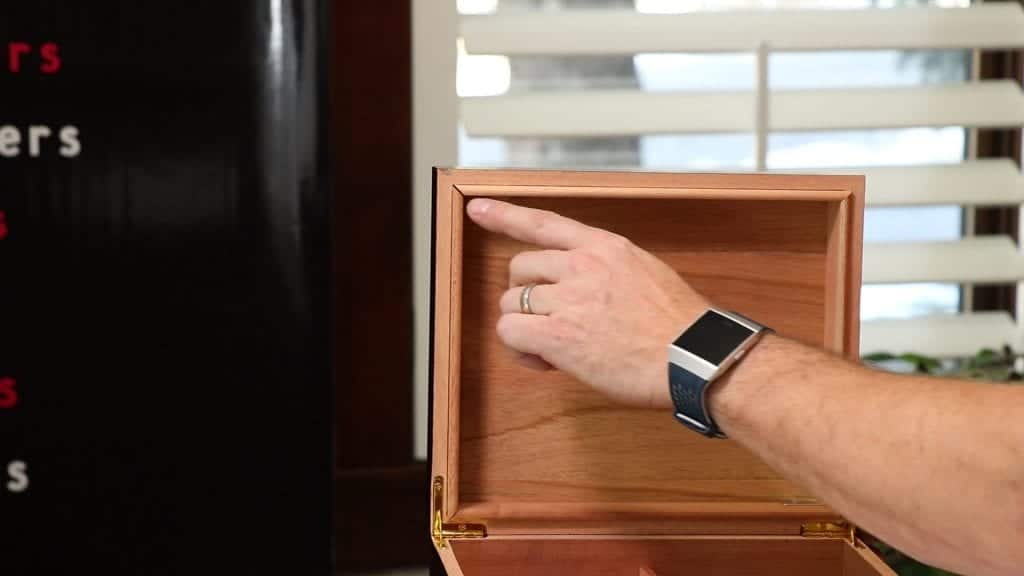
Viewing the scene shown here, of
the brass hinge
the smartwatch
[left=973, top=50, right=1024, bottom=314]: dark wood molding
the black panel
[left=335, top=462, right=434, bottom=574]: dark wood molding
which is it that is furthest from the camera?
[left=973, top=50, right=1024, bottom=314]: dark wood molding

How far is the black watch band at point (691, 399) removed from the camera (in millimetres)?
932

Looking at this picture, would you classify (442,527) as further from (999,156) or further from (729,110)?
(999,156)

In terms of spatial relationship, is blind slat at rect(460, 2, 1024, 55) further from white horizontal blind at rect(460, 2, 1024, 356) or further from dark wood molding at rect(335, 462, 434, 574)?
dark wood molding at rect(335, 462, 434, 574)

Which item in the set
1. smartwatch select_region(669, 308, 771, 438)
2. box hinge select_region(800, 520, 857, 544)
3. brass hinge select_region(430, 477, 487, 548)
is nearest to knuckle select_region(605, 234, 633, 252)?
smartwatch select_region(669, 308, 771, 438)

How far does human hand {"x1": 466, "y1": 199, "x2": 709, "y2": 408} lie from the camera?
0.99m

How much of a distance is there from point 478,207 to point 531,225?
2.4 inches

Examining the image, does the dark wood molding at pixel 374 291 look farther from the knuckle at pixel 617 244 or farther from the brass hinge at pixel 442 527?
Result: the knuckle at pixel 617 244

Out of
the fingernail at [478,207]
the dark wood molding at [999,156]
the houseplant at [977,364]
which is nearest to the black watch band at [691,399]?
the fingernail at [478,207]

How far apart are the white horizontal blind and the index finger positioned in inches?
41.0

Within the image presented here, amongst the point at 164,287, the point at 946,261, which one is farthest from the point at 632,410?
the point at 946,261

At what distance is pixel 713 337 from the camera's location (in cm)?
94

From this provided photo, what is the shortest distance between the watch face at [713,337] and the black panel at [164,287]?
2.73 feet

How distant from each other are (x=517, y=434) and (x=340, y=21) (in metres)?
1.13

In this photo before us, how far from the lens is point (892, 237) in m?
2.41
